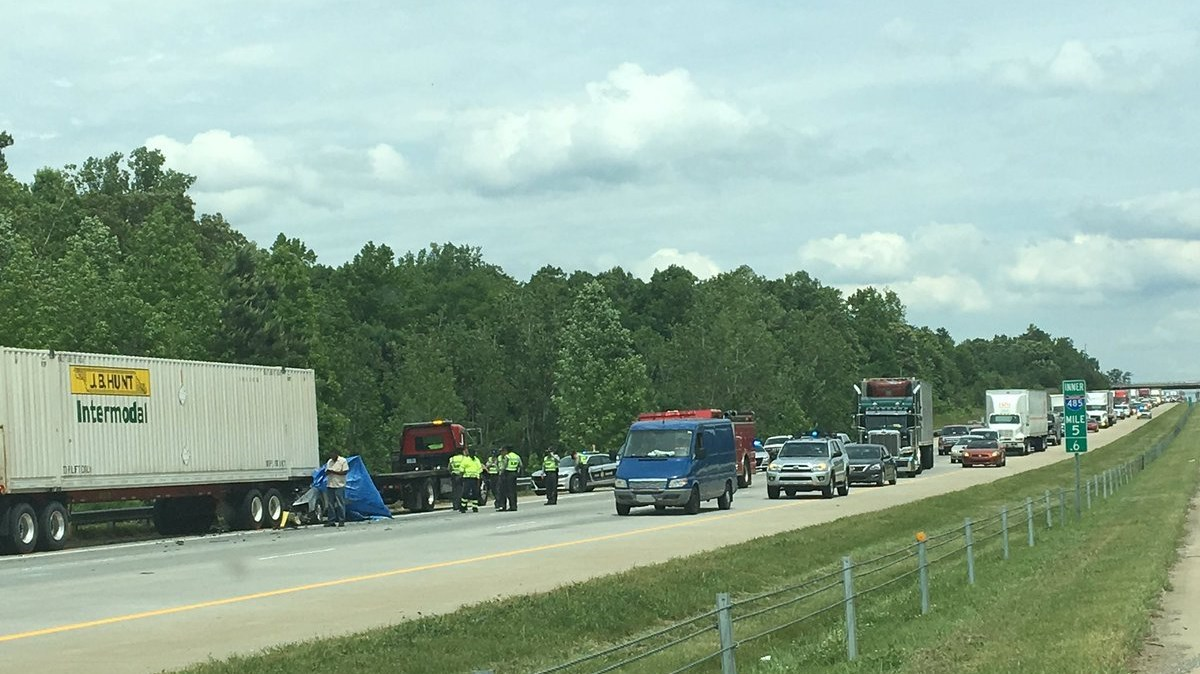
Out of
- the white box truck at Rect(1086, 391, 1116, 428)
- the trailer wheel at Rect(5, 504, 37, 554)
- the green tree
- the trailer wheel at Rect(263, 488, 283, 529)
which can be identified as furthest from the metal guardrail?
the white box truck at Rect(1086, 391, 1116, 428)

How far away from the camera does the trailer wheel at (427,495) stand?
149ft

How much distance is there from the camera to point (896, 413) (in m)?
63.5

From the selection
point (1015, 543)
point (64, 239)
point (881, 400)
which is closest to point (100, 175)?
point (64, 239)

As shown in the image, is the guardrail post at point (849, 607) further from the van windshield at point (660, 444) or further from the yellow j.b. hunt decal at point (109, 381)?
the van windshield at point (660, 444)

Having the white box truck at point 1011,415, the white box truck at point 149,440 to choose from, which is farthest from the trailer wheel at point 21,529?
the white box truck at point 1011,415

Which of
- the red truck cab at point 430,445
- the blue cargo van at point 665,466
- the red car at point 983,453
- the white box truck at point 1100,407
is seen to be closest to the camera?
the blue cargo van at point 665,466

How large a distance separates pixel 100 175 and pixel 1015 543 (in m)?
98.1

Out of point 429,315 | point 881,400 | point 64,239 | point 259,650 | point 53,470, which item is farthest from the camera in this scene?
point 429,315

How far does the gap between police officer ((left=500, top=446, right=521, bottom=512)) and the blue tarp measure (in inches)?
133

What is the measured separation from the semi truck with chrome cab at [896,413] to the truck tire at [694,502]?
2435 centimetres

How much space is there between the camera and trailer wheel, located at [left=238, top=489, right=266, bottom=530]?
127 ft

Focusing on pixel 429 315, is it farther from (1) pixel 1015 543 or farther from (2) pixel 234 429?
(1) pixel 1015 543

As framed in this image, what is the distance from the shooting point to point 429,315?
135 metres

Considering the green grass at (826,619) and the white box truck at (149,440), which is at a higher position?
the white box truck at (149,440)
